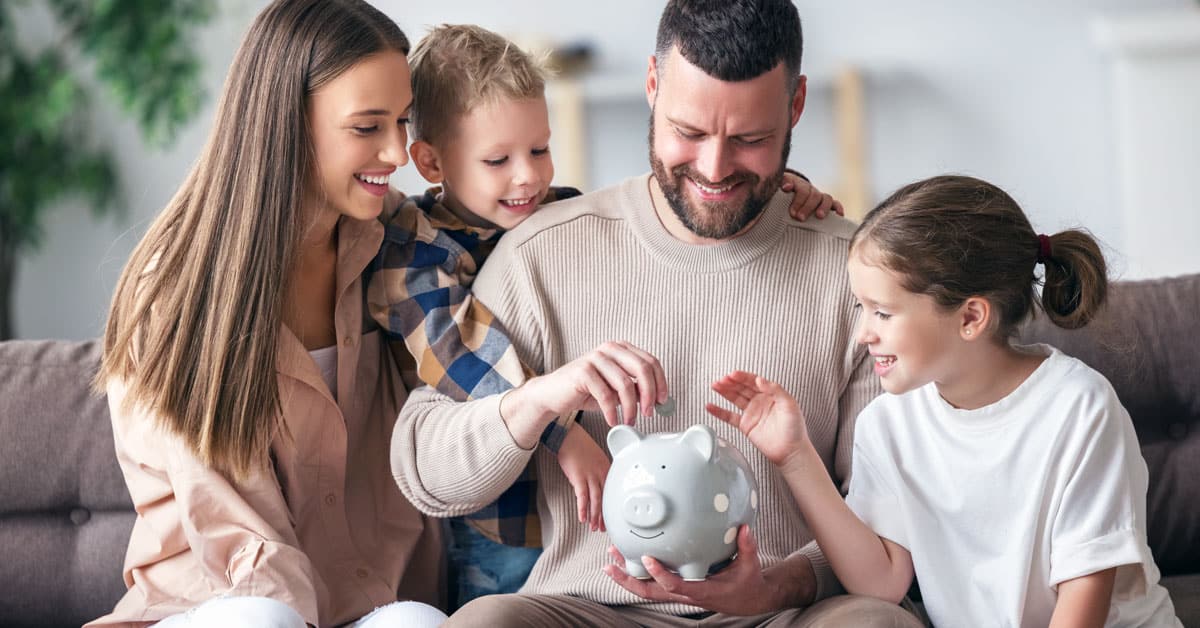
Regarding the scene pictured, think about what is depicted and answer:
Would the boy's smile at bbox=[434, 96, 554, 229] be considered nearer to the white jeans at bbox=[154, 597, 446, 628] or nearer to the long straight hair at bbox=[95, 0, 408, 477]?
the long straight hair at bbox=[95, 0, 408, 477]

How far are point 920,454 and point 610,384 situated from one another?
42 centimetres

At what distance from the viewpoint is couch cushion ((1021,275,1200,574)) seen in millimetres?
1857

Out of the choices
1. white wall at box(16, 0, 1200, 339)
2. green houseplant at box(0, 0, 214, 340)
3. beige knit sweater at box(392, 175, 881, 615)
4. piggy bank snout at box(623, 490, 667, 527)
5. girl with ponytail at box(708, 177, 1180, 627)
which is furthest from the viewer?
white wall at box(16, 0, 1200, 339)

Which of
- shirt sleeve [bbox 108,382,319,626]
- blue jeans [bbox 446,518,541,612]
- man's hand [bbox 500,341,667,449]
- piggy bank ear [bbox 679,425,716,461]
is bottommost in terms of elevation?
blue jeans [bbox 446,518,541,612]

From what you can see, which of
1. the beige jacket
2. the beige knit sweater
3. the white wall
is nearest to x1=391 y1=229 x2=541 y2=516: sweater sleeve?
the beige knit sweater

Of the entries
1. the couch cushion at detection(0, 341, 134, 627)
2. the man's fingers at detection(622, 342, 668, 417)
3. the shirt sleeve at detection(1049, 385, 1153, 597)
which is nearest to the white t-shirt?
the shirt sleeve at detection(1049, 385, 1153, 597)

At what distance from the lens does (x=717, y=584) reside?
1.43 m

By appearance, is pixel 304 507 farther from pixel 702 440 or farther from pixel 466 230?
pixel 702 440

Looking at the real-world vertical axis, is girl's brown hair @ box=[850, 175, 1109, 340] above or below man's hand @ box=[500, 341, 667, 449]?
above

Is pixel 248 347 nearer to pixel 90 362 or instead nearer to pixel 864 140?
pixel 90 362

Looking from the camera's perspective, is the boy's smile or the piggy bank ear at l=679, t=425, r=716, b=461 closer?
the piggy bank ear at l=679, t=425, r=716, b=461

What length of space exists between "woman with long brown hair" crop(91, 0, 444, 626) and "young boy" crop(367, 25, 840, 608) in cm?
10

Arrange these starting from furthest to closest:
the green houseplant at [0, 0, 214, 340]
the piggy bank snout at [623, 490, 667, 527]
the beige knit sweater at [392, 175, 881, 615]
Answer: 1. the green houseplant at [0, 0, 214, 340]
2. the beige knit sweater at [392, 175, 881, 615]
3. the piggy bank snout at [623, 490, 667, 527]

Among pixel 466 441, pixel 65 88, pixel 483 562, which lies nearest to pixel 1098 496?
pixel 466 441
